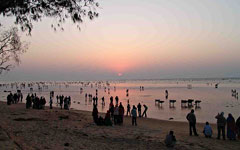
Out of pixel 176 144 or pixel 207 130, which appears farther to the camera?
pixel 207 130

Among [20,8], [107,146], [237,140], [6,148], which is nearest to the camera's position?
[6,148]

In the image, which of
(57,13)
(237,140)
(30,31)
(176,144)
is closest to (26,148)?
(30,31)

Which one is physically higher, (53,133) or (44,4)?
(44,4)

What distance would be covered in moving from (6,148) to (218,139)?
1152 centimetres

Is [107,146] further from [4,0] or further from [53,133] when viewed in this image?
[4,0]

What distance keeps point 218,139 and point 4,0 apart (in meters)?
13.3

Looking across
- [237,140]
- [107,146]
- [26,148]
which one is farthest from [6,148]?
[237,140]

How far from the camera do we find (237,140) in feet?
47.8

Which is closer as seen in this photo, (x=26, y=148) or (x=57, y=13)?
(x=26, y=148)

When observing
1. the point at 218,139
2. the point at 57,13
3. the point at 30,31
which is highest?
the point at 57,13

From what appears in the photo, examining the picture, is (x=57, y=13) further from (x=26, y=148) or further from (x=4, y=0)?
(x=26, y=148)

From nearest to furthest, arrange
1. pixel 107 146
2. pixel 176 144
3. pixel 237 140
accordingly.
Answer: pixel 107 146
pixel 176 144
pixel 237 140

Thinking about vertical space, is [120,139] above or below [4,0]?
below

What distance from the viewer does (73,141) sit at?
1241 cm
